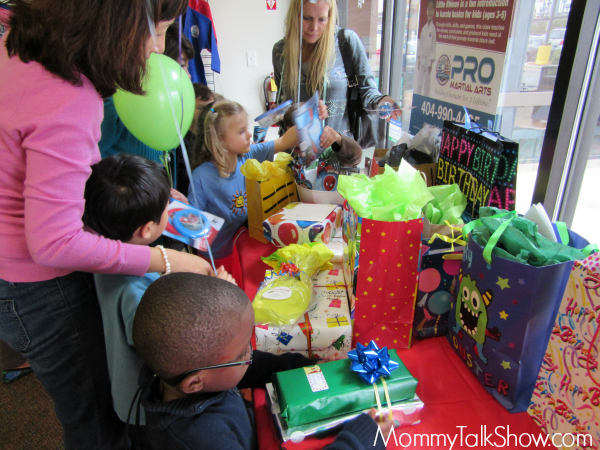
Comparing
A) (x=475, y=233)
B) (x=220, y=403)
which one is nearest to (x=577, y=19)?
(x=475, y=233)

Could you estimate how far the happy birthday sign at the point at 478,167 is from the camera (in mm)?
979

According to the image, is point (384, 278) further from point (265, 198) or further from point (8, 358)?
point (8, 358)

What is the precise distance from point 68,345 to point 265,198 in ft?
2.66

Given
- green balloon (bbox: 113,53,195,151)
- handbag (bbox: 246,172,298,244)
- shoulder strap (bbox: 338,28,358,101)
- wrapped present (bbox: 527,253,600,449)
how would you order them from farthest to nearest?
shoulder strap (bbox: 338,28,358,101), handbag (bbox: 246,172,298,244), green balloon (bbox: 113,53,195,151), wrapped present (bbox: 527,253,600,449)

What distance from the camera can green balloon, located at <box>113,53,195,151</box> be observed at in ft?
4.15

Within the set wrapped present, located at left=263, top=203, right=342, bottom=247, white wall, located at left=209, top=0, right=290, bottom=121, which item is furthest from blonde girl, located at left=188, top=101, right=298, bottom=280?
white wall, located at left=209, top=0, right=290, bottom=121

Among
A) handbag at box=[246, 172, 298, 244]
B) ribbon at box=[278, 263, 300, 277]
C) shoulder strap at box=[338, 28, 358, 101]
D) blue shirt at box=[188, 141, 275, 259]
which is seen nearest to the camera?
ribbon at box=[278, 263, 300, 277]

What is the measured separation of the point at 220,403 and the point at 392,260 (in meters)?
0.50

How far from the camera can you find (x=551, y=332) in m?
0.77

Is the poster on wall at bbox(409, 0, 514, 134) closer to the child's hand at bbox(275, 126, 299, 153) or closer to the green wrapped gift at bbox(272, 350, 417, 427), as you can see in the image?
the child's hand at bbox(275, 126, 299, 153)

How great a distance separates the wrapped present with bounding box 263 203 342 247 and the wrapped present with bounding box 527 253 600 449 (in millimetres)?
735

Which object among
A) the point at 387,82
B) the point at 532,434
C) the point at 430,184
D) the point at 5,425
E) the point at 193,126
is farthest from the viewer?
the point at 387,82

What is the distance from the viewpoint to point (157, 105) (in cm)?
128

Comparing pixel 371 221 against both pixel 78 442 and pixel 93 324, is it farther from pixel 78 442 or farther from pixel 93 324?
pixel 78 442
